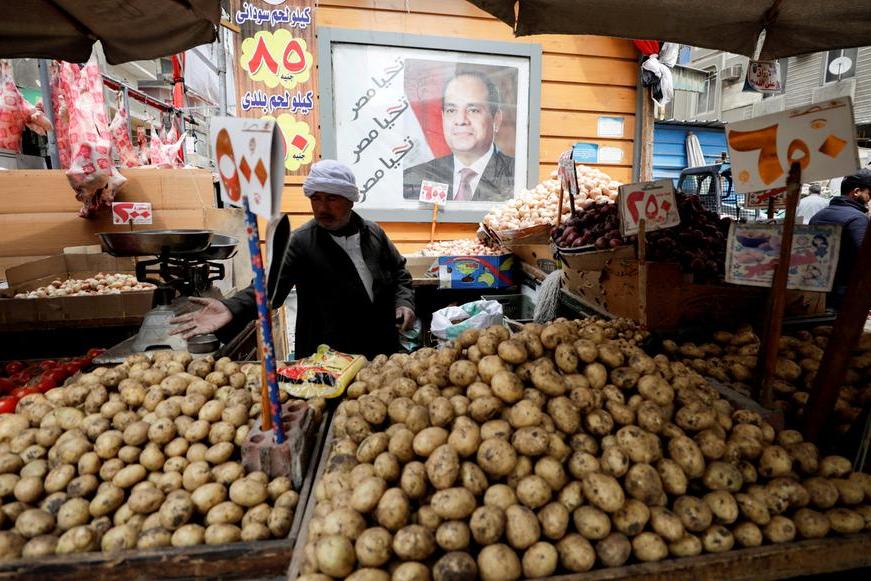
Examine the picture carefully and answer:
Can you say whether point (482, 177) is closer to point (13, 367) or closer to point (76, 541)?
point (13, 367)

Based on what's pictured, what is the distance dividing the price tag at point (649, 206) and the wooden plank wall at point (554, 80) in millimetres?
3848

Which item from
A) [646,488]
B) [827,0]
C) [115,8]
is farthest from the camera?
[115,8]

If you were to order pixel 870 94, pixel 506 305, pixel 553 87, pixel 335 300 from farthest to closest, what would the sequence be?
pixel 870 94 < pixel 553 87 < pixel 506 305 < pixel 335 300

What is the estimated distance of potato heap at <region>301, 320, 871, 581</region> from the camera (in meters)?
1.26

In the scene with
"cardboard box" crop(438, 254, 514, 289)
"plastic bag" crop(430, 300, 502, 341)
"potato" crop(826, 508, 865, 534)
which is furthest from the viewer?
"cardboard box" crop(438, 254, 514, 289)

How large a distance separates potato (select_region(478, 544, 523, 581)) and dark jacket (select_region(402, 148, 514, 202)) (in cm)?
540

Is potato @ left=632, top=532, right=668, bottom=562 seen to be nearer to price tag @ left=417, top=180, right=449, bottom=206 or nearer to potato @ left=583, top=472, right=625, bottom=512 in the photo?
potato @ left=583, top=472, right=625, bottom=512

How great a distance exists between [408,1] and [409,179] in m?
2.22

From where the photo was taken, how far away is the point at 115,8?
2.72 m

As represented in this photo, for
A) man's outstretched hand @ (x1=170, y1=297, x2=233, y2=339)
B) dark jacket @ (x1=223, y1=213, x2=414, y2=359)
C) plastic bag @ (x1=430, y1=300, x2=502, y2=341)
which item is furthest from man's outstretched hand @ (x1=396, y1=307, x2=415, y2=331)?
man's outstretched hand @ (x1=170, y1=297, x2=233, y2=339)

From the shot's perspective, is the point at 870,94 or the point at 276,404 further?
the point at 870,94

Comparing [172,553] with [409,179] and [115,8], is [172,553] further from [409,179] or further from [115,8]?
[409,179]

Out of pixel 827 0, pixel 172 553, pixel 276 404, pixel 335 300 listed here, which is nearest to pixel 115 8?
pixel 335 300

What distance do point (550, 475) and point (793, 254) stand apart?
1.67m
